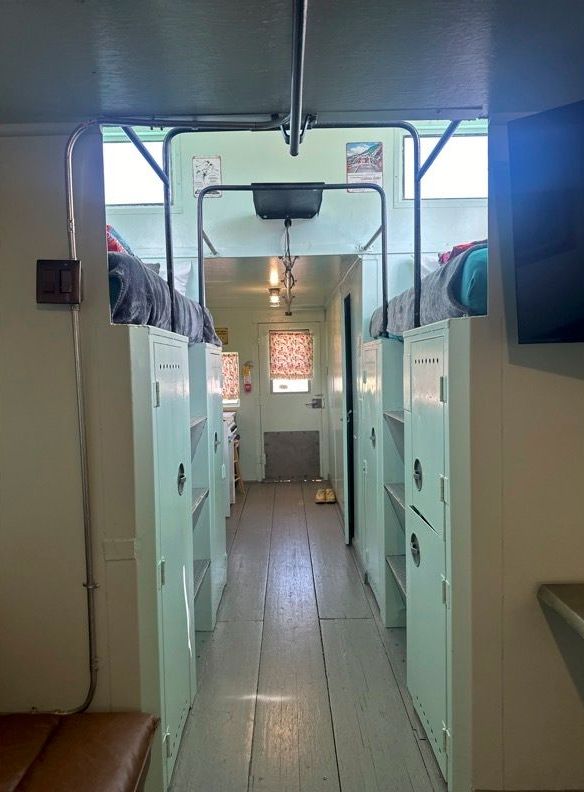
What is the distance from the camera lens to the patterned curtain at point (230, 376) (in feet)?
21.6

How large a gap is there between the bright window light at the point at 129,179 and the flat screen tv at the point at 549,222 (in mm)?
2858

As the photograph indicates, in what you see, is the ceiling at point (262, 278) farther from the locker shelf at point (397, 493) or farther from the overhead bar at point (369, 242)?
the locker shelf at point (397, 493)

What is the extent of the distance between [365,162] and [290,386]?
3.64 metres

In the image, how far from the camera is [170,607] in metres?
1.91

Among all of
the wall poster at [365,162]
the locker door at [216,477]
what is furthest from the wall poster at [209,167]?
the locker door at [216,477]

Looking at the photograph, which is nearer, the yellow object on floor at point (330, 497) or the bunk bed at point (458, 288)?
the bunk bed at point (458, 288)

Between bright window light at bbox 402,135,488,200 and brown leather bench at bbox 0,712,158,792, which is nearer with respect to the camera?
brown leather bench at bbox 0,712,158,792

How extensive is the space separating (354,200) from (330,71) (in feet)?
7.72

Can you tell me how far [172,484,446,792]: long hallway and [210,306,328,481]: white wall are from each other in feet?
9.38

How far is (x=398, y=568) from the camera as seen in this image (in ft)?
9.12

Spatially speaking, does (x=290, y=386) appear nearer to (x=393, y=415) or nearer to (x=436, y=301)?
(x=393, y=415)

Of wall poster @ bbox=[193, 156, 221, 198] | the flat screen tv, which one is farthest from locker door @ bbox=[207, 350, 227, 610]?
the flat screen tv

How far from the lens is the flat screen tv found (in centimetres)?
134

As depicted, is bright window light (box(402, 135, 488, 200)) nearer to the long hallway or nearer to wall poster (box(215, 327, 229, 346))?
the long hallway
